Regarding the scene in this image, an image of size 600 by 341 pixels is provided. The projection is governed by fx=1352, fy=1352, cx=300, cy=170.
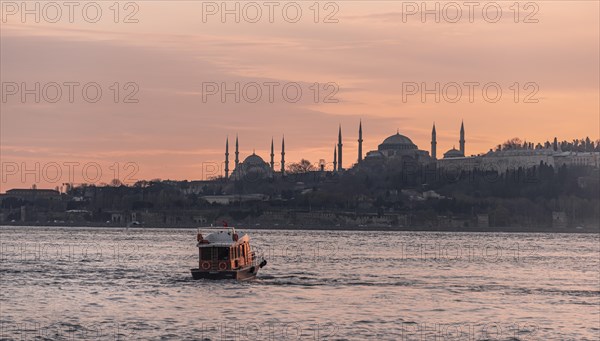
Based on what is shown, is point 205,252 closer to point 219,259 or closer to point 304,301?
point 219,259

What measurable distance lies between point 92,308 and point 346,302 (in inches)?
407

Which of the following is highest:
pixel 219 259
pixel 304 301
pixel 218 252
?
pixel 218 252

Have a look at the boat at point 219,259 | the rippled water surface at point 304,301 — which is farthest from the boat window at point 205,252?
the rippled water surface at point 304,301

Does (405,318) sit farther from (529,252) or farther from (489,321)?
(529,252)

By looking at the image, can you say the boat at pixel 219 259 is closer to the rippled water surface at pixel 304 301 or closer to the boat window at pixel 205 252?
the boat window at pixel 205 252

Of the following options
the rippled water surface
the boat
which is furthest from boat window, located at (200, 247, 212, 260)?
the rippled water surface

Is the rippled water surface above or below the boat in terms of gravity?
below

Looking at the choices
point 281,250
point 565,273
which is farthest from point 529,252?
point 565,273

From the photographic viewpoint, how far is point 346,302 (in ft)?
178

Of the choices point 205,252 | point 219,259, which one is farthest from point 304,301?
point 205,252

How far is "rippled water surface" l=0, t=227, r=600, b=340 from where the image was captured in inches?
1738

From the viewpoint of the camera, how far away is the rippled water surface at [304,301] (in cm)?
4416

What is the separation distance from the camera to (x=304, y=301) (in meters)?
54.4

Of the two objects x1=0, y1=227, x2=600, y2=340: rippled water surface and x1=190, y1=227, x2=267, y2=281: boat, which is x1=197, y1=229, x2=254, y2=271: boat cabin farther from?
x1=0, y1=227, x2=600, y2=340: rippled water surface
